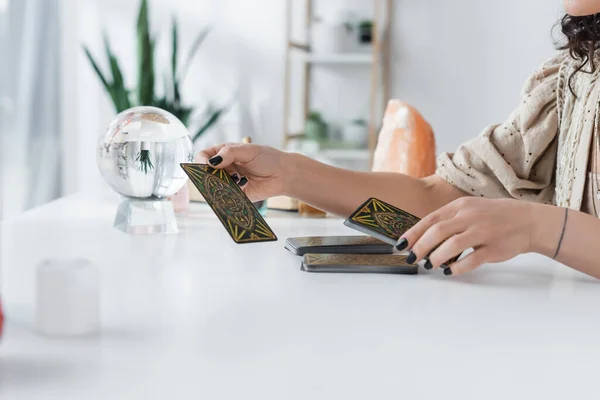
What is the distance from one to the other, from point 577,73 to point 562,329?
81cm

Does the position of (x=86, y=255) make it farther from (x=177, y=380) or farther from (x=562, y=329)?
(x=562, y=329)

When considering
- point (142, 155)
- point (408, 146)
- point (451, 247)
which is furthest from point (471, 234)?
point (408, 146)

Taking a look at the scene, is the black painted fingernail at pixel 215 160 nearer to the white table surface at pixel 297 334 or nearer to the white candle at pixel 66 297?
the white table surface at pixel 297 334

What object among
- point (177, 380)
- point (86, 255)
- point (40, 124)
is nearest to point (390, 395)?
point (177, 380)

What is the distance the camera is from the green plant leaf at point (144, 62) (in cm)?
347

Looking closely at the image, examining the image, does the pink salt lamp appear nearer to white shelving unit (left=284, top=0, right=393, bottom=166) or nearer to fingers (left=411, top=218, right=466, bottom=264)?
fingers (left=411, top=218, right=466, bottom=264)

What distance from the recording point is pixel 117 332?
651mm

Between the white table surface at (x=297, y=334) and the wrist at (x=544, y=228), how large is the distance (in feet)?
0.15

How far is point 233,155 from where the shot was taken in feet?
3.85

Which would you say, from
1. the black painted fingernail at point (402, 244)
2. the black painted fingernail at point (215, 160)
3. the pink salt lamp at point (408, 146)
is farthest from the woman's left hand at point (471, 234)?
the pink salt lamp at point (408, 146)

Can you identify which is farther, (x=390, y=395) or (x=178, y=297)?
(x=178, y=297)

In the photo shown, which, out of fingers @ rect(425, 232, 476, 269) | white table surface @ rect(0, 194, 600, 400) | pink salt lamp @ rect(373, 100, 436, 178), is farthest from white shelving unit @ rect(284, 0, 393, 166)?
fingers @ rect(425, 232, 476, 269)

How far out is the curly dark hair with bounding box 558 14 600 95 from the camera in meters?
1.37

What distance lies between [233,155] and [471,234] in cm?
44
